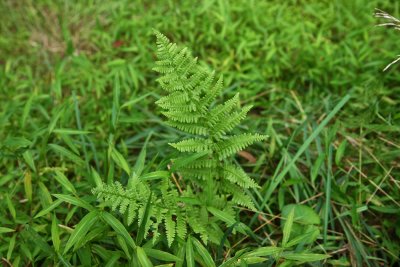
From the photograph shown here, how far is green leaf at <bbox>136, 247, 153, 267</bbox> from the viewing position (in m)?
1.80

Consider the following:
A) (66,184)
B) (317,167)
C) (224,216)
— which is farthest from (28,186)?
(317,167)

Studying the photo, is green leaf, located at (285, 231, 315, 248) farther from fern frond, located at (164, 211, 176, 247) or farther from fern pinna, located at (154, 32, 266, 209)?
fern frond, located at (164, 211, 176, 247)

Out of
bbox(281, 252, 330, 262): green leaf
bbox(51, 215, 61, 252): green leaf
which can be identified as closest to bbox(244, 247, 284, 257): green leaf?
bbox(281, 252, 330, 262): green leaf

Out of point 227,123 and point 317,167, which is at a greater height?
point 227,123

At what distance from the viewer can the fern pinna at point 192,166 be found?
1852 mm

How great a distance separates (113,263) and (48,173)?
0.91 meters

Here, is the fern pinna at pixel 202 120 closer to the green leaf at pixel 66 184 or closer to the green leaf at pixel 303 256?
the green leaf at pixel 303 256

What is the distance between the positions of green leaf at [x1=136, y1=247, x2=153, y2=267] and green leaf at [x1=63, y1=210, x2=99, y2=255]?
10.6 inches

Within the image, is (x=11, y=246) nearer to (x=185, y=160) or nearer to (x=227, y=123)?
(x=185, y=160)

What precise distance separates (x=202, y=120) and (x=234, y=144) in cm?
21

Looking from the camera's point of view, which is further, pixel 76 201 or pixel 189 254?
pixel 76 201

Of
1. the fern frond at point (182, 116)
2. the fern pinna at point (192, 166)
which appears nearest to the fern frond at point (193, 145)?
the fern pinna at point (192, 166)

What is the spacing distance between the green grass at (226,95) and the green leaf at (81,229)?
0.20 ft

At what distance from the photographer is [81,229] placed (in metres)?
1.87
